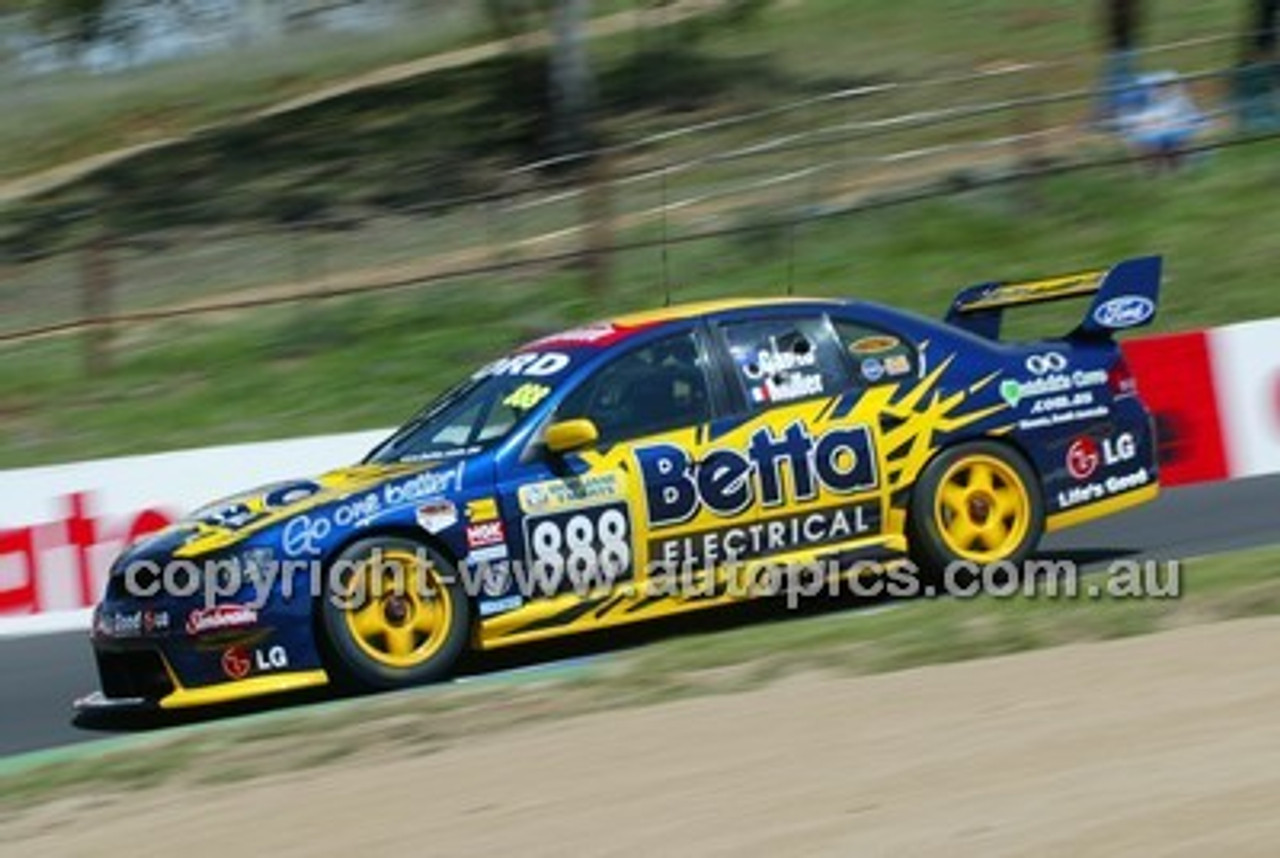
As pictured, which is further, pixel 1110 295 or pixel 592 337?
pixel 1110 295

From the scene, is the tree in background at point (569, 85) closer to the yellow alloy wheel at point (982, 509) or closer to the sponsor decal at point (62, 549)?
the sponsor decal at point (62, 549)

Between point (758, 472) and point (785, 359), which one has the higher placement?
point (785, 359)

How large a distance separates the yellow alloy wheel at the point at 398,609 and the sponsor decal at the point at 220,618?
0.40 metres

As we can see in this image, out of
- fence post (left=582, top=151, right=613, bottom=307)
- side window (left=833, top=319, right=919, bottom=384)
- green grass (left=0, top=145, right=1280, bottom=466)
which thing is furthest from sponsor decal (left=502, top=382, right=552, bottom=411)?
fence post (left=582, top=151, right=613, bottom=307)

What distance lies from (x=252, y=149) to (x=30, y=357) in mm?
14976

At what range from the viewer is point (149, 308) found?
24984 mm

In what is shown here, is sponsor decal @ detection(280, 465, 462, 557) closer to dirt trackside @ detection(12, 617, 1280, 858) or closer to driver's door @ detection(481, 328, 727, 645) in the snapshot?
driver's door @ detection(481, 328, 727, 645)

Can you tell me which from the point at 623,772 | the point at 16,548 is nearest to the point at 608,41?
the point at 16,548

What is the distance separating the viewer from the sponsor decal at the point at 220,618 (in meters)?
9.74

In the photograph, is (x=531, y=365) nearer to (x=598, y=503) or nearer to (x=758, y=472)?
(x=598, y=503)

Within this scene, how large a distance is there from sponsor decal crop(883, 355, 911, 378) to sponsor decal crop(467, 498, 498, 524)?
6.58 feet

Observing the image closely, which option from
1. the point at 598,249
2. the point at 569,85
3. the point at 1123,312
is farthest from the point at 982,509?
the point at 569,85

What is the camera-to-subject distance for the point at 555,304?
20.8 m

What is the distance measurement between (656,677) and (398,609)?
1368 mm
